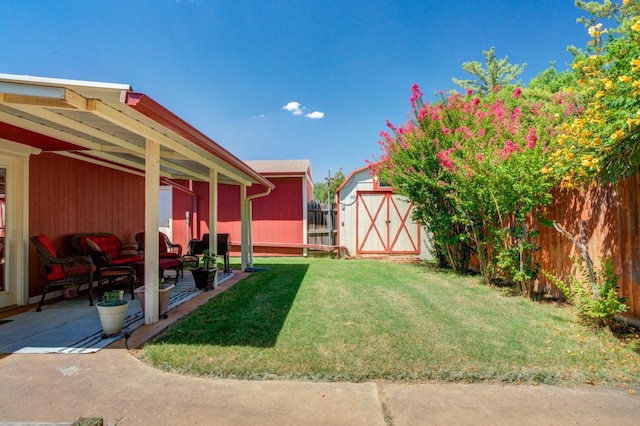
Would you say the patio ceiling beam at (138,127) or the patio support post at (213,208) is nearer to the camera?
the patio ceiling beam at (138,127)

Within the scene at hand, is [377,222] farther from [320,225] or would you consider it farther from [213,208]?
[213,208]

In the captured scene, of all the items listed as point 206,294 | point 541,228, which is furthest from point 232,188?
point 541,228

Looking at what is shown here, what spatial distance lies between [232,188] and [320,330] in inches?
309

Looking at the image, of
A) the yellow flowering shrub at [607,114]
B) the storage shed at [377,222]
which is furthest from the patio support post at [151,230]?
the storage shed at [377,222]

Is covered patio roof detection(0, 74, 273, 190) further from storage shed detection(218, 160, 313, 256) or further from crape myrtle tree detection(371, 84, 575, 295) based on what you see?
storage shed detection(218, 160, 313, 256)

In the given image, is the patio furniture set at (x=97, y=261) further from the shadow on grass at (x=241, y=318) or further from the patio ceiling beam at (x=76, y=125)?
the patio ceiling beam at (x=76, y=125)

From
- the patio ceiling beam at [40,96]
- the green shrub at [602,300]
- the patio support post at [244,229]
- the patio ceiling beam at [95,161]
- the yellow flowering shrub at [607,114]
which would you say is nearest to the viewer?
the patio ceiling beam at [40,96]

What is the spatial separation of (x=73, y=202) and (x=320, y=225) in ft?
21.7

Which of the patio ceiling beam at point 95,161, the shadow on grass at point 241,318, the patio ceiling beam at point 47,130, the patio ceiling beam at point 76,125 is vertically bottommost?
the shadow on grass at point 241,318

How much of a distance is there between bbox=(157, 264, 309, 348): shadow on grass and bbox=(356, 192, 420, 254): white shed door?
14.6 ft

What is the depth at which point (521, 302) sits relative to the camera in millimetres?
4461

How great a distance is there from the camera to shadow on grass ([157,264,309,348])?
3111 mm

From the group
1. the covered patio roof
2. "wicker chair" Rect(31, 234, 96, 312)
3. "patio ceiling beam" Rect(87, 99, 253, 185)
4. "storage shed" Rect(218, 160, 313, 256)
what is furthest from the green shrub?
"storage shed" Rect(218, 160, 313, 256)

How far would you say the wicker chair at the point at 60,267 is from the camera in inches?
170
